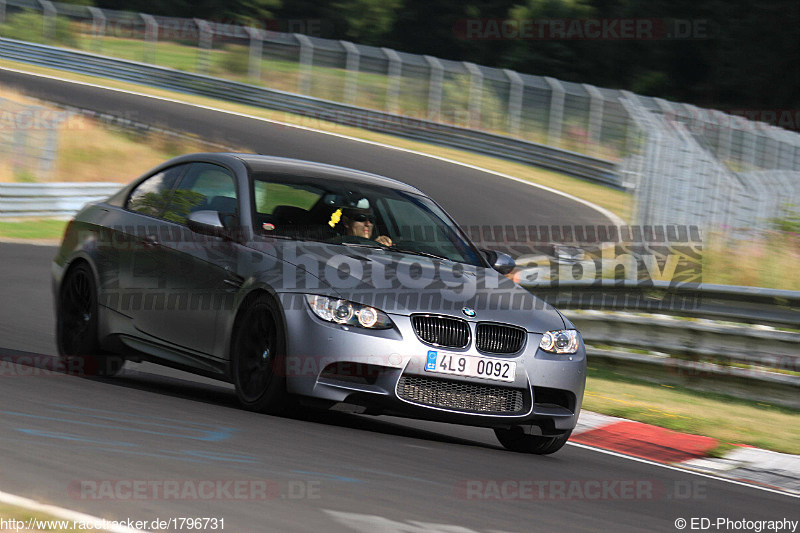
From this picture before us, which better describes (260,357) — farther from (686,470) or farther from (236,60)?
(236,60)

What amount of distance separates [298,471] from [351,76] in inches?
1167

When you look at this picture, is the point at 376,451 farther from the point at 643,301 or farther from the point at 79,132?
the point at 79,132

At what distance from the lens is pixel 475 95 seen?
106 ft

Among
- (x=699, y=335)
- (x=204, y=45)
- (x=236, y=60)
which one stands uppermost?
(x=204, y=45)

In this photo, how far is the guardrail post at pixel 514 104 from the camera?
1238 inches

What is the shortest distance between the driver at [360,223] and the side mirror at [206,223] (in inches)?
31.0

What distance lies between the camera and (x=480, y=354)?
21.7ft

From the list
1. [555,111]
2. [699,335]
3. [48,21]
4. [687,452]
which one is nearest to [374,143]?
[555,111]

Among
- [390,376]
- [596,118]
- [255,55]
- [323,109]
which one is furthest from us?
[255,55]

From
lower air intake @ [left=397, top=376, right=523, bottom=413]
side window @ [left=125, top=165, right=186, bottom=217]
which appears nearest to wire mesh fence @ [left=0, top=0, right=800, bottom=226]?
side window @ [left=125, top=165, right=186, bottom=217]

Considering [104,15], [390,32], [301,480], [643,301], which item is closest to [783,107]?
[390,32]

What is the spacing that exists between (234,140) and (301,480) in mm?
24487

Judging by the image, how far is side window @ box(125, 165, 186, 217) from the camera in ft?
26.3

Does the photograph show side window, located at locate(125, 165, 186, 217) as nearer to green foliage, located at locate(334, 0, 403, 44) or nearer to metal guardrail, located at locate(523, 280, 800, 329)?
metal guardrail, located at locate(523, 280, 800, 329)
